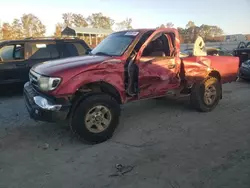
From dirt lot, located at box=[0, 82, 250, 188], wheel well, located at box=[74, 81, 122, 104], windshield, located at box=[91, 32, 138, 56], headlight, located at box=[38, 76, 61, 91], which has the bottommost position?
dirt lot, located at box=[0, 82, 250, 188]

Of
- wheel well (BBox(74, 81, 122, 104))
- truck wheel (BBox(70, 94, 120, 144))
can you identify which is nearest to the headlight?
wheel well (BBox(74, 81, 122, 104))

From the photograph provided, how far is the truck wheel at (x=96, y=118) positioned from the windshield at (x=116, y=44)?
1.00 metres

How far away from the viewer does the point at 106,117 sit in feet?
14.8

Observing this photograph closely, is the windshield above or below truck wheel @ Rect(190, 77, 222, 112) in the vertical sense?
above

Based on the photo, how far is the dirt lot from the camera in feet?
10.6

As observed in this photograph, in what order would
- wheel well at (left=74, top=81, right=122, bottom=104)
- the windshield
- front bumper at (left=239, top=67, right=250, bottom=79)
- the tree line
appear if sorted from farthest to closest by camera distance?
the tree line → front bumper at (left=239, top=67, right=250, bottom=79) → the windshield → wheel well at (left=74, top=81, right=122, bottom=104)

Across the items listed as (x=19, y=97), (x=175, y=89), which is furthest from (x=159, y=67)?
(x=19, y=97)

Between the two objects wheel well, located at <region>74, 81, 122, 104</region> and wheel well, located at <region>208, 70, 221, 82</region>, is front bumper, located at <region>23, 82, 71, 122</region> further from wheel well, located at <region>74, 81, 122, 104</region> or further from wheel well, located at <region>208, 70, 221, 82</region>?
wheel well, located at <region>208, 70, 221, 82</region>

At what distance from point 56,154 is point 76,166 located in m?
0.57

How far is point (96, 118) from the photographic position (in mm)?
4395

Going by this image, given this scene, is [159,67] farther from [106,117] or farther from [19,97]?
[19,97]

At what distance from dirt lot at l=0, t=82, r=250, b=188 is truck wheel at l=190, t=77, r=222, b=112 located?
0.22 meters

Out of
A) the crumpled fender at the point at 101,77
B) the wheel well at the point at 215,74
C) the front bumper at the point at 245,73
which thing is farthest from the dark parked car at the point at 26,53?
the front bumper at the point at 245,73

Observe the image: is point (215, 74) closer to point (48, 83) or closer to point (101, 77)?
point (101, 77)
